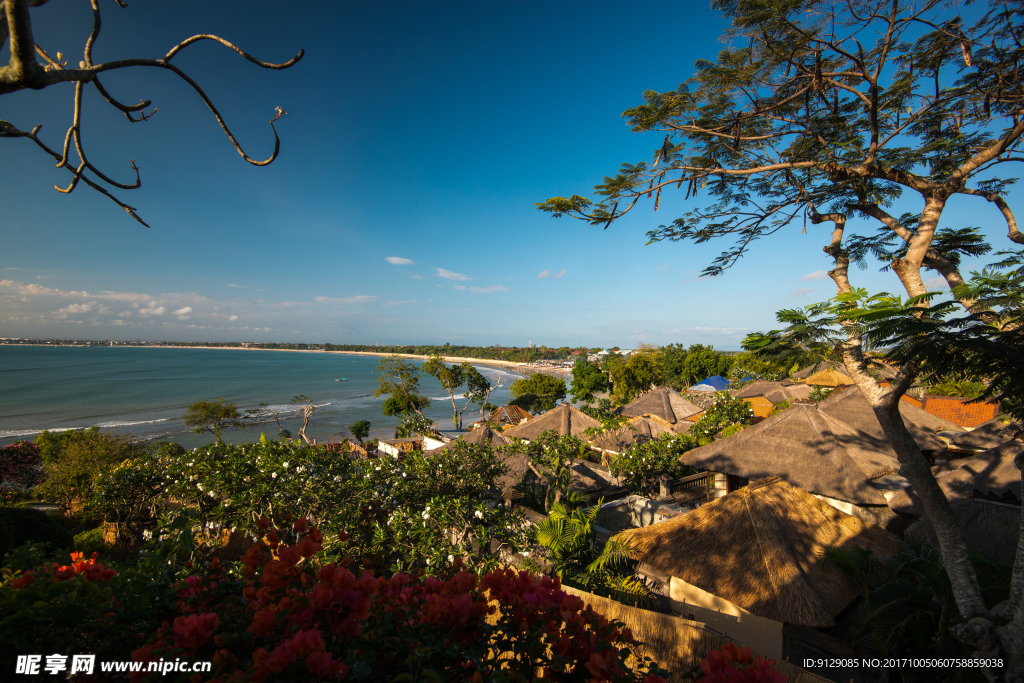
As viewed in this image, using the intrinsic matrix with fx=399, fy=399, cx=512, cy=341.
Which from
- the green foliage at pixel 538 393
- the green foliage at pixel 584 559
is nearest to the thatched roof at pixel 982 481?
the green foliage at pixel 584 559

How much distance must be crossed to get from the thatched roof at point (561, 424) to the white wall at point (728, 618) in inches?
287

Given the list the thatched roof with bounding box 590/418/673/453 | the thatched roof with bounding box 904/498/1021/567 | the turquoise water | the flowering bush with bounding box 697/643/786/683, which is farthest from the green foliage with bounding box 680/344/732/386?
the flowering bush with bounding box 697/643/786/683

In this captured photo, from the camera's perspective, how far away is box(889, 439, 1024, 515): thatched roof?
5.92 meters

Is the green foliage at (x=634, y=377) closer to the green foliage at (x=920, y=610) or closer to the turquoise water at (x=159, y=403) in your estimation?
the turquoise water at (x=159, y=403)

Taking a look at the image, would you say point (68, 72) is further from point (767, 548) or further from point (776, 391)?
point (776, 391)

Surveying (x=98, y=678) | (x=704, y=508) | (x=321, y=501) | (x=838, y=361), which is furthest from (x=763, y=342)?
(x=321, y=501)

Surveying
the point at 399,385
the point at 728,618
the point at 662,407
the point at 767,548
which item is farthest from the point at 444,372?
the point at 767,548

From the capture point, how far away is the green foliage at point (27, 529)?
638 cm

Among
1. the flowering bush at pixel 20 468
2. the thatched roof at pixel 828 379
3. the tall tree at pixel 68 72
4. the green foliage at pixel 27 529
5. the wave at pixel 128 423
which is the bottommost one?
the wave at pixel 128 423

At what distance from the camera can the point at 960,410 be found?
46.0 ft

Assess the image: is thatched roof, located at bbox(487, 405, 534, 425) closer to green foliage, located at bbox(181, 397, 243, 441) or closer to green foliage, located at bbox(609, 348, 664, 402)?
green foliage, located at bbox(609, 348, 664, 402)

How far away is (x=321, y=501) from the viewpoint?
4625mm

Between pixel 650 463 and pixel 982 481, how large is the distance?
5.28m

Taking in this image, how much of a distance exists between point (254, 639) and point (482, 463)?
17.1 ft
